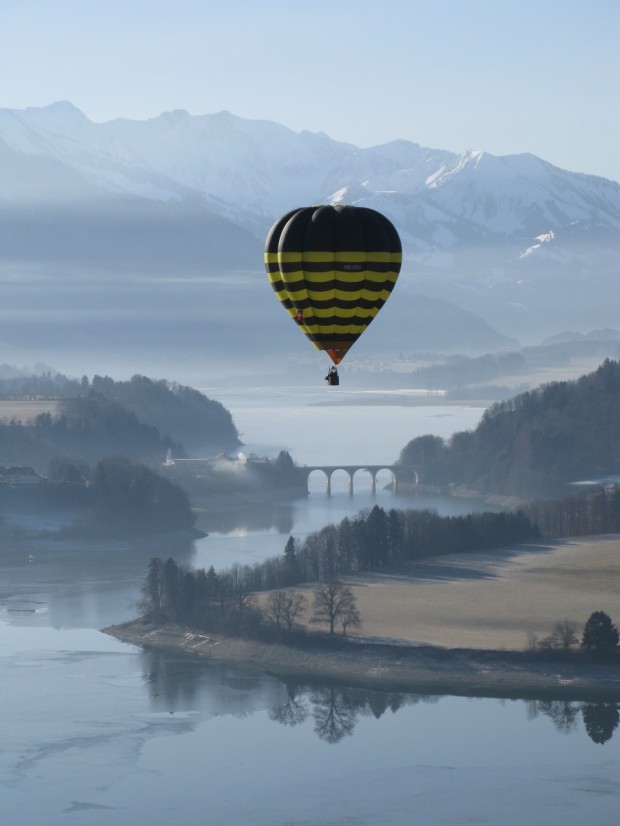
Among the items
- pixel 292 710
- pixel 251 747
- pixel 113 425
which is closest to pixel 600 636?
pixel 292 710

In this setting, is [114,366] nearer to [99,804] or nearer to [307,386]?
[307,386]

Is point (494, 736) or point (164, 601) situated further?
point (164, 601)

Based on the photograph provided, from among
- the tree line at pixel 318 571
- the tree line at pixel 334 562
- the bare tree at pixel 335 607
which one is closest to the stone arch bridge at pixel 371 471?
the tree line at pixel 334 562

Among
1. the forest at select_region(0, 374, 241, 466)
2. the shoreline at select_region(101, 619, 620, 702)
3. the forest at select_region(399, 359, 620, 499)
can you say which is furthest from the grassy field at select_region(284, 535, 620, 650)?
the forest at select_region(0, 374, 241, 466)

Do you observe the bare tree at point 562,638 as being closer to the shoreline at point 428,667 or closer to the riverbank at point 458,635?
the riverbank at point 458,635

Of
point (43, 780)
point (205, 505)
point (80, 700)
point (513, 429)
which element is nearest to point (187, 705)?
point (80, 700)

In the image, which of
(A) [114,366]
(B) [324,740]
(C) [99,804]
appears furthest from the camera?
(A) [114,366]
